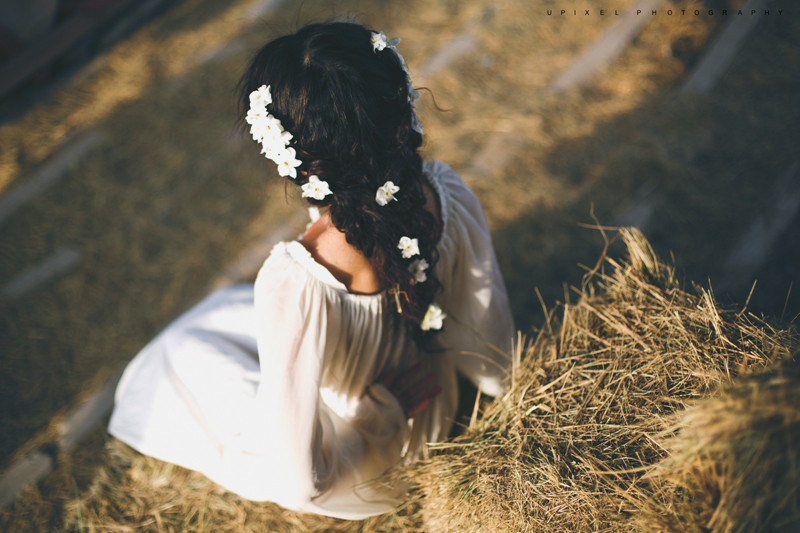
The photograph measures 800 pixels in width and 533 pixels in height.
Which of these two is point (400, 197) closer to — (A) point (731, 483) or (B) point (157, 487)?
(A) point (731, 483)

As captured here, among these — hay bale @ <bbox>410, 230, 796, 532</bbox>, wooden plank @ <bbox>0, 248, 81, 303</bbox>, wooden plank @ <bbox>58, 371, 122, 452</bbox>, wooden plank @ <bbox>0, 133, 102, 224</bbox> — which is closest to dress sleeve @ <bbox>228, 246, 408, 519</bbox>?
hay bale @ <bbox>410, 230, 796, 532</bbox>

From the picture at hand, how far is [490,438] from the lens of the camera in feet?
4.46

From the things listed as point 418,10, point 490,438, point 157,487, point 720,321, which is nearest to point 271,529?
point 157,487

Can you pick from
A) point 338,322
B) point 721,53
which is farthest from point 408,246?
point 721,53

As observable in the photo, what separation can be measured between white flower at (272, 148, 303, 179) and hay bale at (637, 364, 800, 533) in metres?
1.05

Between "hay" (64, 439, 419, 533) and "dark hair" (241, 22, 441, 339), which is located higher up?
"dark hair" (241, 22, 441, 339)

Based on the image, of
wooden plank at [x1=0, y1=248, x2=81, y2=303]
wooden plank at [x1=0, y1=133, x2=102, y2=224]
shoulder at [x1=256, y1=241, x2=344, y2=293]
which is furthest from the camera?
wooden plank at [x1=0, y1=133, x2=102, y2=224]

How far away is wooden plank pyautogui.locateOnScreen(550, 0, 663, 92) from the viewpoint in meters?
3.41

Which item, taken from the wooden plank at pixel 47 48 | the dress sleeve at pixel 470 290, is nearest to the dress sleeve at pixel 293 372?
the dress sleeve at pixel 470 290

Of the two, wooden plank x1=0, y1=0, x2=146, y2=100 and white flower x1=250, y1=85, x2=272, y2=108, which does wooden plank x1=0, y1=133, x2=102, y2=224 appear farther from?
white flower x1=250, y1=85, x2=272, y2=108

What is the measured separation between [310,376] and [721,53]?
3.51 m

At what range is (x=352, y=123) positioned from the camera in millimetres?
1168

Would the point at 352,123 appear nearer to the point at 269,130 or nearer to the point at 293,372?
the point at 269,130

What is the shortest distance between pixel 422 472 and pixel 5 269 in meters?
3.01
